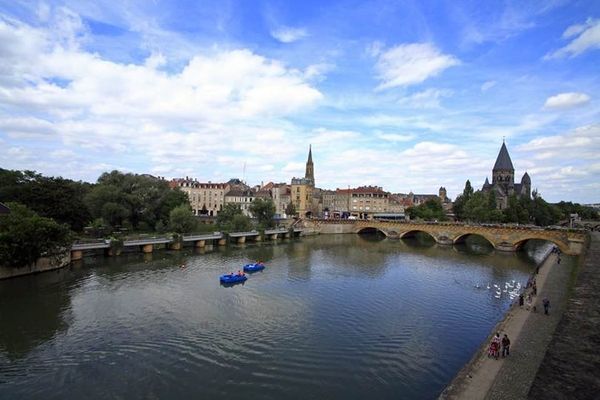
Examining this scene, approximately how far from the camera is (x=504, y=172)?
142 metres

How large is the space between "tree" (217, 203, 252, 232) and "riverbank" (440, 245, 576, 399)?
58904mm

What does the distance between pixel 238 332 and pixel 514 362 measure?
1591 cm

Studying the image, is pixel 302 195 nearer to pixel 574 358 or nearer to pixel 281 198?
pixel 281 198

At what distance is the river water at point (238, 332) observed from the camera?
18.5m

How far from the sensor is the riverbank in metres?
15.2

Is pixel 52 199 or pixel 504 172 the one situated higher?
pixel 504 172

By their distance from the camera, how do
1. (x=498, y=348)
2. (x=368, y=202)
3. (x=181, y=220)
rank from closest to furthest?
(x=498, y=348)
(x=181, y=220)
(x=368, y=202)

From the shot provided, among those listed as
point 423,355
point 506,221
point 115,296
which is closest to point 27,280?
point 115,296

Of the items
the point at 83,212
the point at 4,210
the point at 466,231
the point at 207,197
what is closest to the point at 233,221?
the point at 83,212

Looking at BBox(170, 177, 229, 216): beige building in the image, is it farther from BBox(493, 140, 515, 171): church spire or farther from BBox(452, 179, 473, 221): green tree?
→ BBox(493, 140, 515, 171): church spire

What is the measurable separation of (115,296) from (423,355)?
1018 inches

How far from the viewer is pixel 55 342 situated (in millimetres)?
22984

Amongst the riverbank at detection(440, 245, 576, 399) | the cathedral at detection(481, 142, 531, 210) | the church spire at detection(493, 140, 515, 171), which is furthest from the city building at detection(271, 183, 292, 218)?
the riverbank at detection(440, 245, 576, 399)

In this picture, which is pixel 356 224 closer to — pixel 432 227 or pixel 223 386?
pixel 432 227
